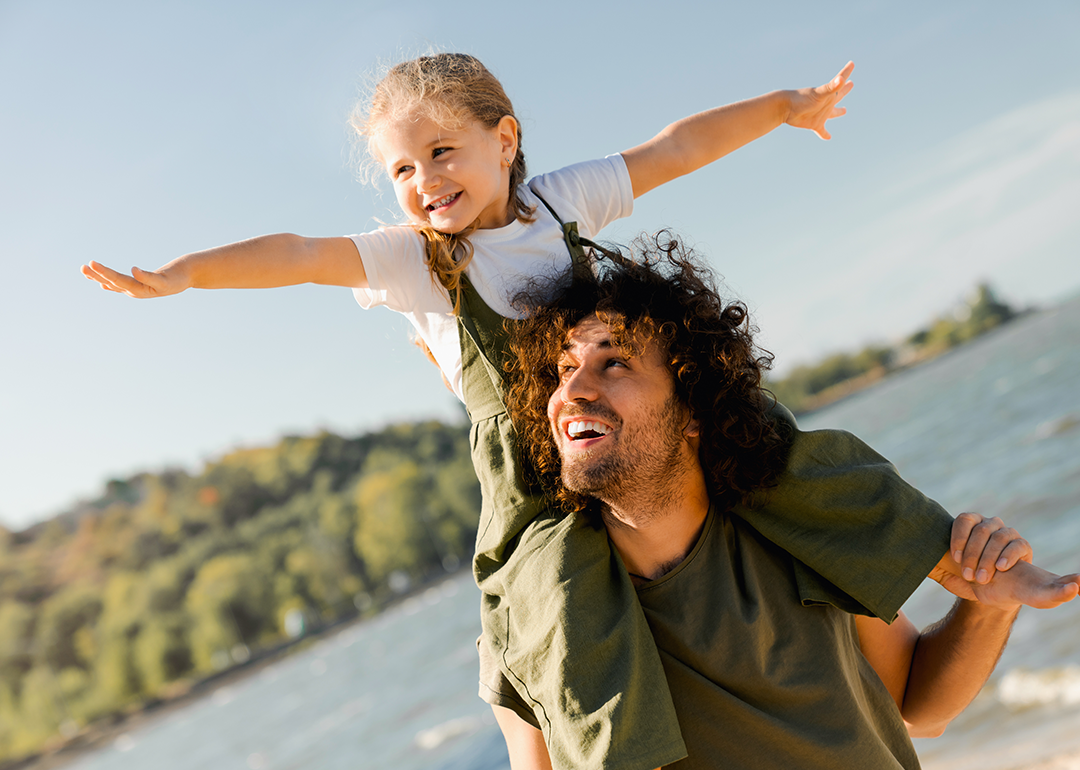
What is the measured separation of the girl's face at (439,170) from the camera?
2725 mm

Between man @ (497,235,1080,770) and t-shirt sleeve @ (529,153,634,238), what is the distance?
1.05ft

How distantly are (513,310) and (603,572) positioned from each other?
87 centimetres

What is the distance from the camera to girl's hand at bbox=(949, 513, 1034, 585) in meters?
2.20

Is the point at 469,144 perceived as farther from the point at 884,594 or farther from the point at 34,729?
the point at 34,729

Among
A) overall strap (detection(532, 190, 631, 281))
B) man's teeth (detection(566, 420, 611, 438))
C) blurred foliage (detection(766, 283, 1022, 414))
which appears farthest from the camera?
blurred foliage (detection(766, 283, 1022, 414))

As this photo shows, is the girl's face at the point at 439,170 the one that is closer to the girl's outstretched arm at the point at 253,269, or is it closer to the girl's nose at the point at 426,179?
the girl's nose at the point at 426,179

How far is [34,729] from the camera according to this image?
63188mm

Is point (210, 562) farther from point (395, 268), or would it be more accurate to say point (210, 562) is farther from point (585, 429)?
point (585, 429)

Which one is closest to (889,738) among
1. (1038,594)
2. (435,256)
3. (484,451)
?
(1038,594)

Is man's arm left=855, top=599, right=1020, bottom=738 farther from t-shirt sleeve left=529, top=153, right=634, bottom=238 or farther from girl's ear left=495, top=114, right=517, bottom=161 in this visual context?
girl's ear left=495, top=114, right=517, bottom=161

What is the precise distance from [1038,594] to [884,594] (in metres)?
0.38

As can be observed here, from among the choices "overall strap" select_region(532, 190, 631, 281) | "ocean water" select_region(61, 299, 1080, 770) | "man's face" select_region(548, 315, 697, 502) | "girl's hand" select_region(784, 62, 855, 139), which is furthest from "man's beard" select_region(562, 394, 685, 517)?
"ocean water" select_region(61, 299, 1080, 770)

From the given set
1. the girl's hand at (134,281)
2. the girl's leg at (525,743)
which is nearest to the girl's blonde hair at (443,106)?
the girl's hand at (134,281)

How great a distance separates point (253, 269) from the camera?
8.16 ft
